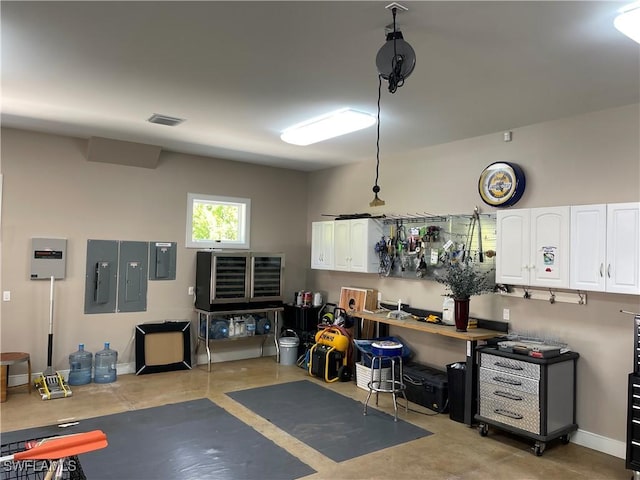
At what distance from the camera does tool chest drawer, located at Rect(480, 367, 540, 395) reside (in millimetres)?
3928

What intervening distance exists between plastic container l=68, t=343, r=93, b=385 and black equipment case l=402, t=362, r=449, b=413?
3.80 m

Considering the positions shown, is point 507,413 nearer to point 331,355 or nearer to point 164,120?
point 331,355

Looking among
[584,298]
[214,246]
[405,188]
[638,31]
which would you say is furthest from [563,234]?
[214,246]

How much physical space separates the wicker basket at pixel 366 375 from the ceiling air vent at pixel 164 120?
11.5 ft

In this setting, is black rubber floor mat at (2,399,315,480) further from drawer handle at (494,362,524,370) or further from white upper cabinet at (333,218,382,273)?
white upper cabinet at (333,218,382,273)

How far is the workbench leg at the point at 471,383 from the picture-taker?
4446 mm

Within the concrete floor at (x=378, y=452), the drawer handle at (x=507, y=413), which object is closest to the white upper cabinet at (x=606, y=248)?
the drawer handle at (x=507, y=413)

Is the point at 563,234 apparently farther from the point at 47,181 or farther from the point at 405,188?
the point at 47,181

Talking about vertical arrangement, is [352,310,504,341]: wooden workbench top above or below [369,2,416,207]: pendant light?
below

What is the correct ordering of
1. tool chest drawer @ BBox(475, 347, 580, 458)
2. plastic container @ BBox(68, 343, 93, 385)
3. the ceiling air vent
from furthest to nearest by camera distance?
plastic container @ BBox(68, 343, 93, 385) → the ceiling air vent → tool chest drawer @ BBox(475, 347, 580, 458)

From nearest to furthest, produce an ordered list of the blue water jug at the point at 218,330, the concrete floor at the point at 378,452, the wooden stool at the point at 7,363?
the concrete floor at the point at 378,452
the wooden stool at the point at 7,363
the blue water jug at the point at 218,330

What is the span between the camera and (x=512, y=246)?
4.38 m

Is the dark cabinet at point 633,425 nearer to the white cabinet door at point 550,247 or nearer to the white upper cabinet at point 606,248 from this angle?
the white upper cabinet at point 606,248

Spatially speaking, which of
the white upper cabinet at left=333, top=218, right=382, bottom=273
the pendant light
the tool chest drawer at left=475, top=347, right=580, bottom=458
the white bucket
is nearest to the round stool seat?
the tool chest drawer at left=475, top=347, right=580, bottom=458
